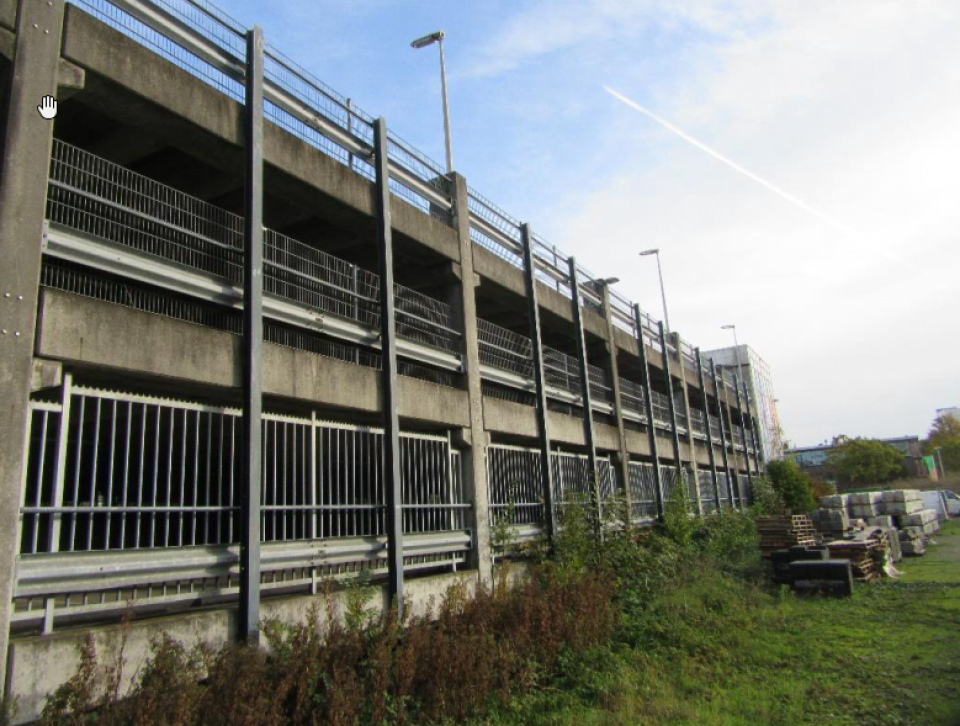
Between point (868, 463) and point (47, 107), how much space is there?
7232 cm

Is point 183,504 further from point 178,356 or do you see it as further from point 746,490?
point 746,490

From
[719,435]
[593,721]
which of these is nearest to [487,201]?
[593,721]

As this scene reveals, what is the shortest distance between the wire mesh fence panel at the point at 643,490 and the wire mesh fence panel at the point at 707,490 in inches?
254

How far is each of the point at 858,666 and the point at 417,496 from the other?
6279 mm

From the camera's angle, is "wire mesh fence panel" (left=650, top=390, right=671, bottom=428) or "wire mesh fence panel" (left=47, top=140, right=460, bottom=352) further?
"wire mesh fence panel" (left=650, top=390, right=671, bottom=428)

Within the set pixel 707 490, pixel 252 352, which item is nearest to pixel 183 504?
pixel 252 352

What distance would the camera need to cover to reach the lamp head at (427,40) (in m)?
14.3

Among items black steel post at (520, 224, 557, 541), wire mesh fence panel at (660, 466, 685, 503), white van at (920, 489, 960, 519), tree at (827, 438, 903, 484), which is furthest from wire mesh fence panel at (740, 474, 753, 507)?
tree at (827, 438, 903, 484)

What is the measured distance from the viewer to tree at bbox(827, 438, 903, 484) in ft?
212

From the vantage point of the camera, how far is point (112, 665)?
5832 millimetres

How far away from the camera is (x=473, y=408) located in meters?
11.9

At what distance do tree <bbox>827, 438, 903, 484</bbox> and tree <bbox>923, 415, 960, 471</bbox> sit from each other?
9.37 metres

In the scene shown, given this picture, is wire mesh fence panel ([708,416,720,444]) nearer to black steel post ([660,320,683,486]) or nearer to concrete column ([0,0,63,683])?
black steel post ([660,320,683,486])

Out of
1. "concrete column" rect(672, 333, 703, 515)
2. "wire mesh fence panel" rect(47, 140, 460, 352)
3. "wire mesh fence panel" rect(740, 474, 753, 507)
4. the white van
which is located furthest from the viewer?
the white van
